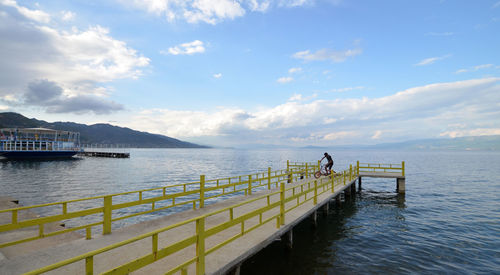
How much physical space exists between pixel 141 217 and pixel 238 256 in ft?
44.5

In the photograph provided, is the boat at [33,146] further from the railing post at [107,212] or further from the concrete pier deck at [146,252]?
the concrete pier deck at [146,252]

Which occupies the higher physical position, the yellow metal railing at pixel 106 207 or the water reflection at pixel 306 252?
the yellow metal railing at pixel 106 207

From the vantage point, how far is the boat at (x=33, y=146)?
217ft

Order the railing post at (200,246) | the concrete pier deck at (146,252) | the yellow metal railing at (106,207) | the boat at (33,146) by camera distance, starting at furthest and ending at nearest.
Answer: the boat at (33,146) → the yellow metal railing at (106,207) → the concrete pier deck at (146,252) → the railing post at (200,246)

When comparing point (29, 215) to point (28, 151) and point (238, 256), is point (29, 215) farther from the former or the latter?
point (28, 151)

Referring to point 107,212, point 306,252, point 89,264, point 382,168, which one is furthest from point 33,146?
point 89,264

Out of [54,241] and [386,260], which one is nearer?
[54,241]

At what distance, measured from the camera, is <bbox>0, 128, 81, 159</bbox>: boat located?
66062 millimetres

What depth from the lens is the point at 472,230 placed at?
49.0ft

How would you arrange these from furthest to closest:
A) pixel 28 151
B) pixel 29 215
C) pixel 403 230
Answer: pixel 28 151
pixel 403 230
pixel 29 215

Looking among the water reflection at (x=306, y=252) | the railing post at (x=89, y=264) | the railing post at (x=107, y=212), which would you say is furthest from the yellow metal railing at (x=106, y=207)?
the railing post at (x=89, y=264)

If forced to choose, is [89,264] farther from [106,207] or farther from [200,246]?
[106,207]

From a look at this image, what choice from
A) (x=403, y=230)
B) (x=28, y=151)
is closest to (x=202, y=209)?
(x=403, y=230)

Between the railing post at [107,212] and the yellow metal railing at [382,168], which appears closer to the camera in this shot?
the railing post at [107,212]
